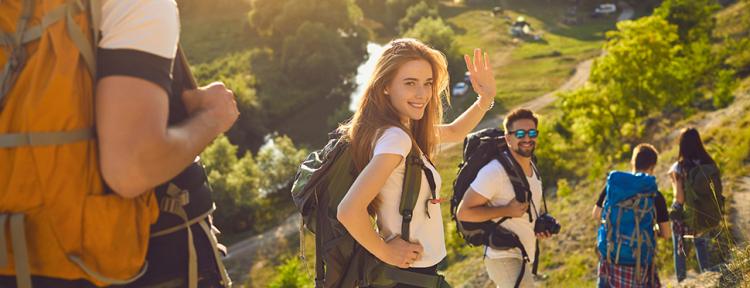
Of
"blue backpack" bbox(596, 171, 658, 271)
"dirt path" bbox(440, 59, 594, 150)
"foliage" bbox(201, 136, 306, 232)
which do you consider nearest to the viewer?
"blue backpack" bbox(596, 171, 658, 271)

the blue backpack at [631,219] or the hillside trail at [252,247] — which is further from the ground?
the blue backpack at [631,219]

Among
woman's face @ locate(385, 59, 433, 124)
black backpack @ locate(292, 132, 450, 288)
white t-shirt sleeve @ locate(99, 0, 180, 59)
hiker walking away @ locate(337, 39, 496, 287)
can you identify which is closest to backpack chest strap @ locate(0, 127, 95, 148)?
white t-shirt sleeve @ locate(99, 0, 180, 59)

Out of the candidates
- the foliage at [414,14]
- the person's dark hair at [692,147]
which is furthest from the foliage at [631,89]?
the foliage at [414,14]

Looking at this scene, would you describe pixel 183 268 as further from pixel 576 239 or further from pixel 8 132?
pixel 576 239

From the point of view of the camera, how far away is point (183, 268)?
8.61 ft

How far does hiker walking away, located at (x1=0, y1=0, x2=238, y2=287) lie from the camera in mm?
2225

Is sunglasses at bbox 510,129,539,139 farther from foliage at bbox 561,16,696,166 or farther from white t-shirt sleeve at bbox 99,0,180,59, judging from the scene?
foliage at bbox 561,16,696,166

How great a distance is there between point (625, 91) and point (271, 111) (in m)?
29.5

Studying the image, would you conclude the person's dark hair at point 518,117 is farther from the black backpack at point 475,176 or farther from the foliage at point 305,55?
the foliage at point 305,55

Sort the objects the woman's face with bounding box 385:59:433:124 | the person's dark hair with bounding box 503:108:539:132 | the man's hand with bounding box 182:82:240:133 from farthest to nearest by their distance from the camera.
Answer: the person's dark hair with bounding box 503:108:539:132
the woman's face with bounding box 385:59:433:124
the man's hand with bounding box 182:82:240:133

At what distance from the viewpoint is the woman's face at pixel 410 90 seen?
4.04 m

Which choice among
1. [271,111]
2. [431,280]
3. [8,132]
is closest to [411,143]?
[431,280]

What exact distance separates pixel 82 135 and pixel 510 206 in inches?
167

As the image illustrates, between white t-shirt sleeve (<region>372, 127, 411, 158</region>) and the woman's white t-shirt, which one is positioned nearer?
white t-shirt sleeve (<region>372, 127, 411, 158</region>)
